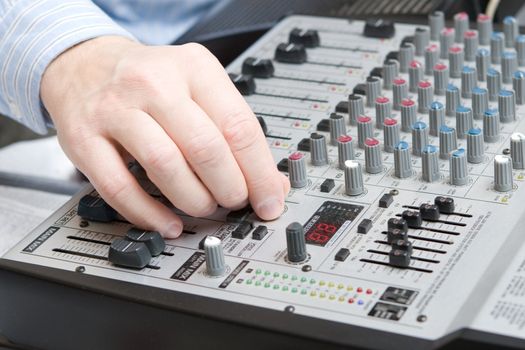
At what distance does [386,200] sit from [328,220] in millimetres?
72

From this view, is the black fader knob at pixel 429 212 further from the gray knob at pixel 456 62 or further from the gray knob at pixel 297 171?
the gray knob at pixel 456 62

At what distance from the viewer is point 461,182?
1.17 metres

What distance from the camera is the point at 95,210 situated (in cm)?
121

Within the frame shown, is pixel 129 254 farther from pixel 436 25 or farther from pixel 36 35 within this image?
Answer: pixel 436 25

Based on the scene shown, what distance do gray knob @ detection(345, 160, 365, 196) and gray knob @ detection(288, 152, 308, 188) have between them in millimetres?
60

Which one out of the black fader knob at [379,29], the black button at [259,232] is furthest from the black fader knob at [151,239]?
the black fader knob at [379,29]

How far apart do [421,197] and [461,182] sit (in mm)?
53

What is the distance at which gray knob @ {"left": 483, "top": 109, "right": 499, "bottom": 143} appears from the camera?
125 cm

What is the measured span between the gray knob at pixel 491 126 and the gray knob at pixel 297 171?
0.23 meters

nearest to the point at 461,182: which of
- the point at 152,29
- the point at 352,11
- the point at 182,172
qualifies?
the point at 182,172

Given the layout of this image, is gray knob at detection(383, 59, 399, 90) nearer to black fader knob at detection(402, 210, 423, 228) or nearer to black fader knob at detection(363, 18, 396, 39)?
black fader knob at detection(363, 18, 396, 39)

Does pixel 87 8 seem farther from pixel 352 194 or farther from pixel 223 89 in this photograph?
pixel 352 194

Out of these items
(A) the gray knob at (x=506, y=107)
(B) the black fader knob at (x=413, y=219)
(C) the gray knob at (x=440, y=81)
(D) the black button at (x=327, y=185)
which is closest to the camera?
(B) the black fader knob at (x=413, y=219)

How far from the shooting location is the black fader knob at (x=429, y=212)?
1.10 metres
